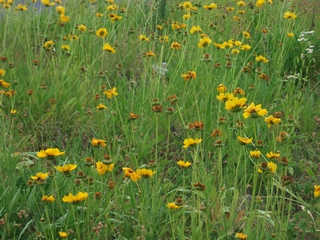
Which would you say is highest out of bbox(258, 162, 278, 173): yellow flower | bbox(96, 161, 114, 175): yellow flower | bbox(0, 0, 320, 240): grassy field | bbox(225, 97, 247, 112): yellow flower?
bbox(225, 97, 247, 112): yellow flower

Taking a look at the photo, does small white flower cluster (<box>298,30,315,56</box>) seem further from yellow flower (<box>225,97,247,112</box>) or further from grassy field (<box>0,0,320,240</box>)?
yellow flower (<box>225,97,247,112</box>)

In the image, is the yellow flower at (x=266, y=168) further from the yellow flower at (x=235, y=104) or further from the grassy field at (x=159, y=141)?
the yellow flower at (x=235, y=104)

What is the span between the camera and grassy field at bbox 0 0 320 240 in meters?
1.99

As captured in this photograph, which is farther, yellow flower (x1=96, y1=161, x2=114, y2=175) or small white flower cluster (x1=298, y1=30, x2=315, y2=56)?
small white flower cluster (x1=298, y1=30, x2=315, y2=56)

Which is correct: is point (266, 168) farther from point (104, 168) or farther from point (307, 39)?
point (307, 39)

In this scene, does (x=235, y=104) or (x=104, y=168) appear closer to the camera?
(x=104, y=168)

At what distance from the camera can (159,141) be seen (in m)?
2.79

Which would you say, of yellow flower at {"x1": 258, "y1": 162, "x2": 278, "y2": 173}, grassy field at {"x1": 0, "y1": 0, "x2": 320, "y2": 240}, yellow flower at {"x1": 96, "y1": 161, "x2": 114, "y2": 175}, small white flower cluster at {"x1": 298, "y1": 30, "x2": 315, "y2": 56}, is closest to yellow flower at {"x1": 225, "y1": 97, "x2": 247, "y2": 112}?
grassy field at {"x1": 0, "y1": 0, "x2": 320, "y2": 240}

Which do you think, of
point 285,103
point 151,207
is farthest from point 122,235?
point 285,103

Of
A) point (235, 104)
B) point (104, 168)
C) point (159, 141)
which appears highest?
point (235, 104)

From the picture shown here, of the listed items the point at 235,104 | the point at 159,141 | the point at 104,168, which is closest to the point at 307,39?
the point at 159,141

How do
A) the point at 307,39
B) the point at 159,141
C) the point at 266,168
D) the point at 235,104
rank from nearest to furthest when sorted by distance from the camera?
the point at 266,168
the point at 235,104
the point at 159,141
the point at 307,39

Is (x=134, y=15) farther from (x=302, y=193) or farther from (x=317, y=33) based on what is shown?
(x=302, y=193)

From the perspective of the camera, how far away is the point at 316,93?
3.52 meters
